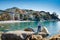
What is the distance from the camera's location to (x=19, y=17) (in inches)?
1142

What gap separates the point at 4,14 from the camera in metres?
26.2

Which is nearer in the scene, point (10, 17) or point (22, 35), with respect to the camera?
point (22, 35)

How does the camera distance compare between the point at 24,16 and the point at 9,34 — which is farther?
the point at 24,16

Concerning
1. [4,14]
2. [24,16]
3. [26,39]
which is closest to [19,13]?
[24,16]

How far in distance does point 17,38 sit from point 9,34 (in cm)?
17

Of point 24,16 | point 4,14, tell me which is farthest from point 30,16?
point 4,14

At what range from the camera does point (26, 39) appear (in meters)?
3.59

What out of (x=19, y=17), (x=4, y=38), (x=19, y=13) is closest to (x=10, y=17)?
(x=19, y=17)

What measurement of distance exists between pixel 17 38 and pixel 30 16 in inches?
1078

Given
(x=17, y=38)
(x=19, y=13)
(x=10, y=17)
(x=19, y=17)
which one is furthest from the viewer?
(x=19, y=13)

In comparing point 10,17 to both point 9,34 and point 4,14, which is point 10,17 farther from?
point 9,34

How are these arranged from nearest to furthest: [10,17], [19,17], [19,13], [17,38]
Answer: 1. [17,38]
2. [10,17]
3. [19,17]
4. [19,13]

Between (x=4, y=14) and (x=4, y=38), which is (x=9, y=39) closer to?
(x=4, y=38)

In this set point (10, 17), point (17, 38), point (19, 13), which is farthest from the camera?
point (19, 13)
